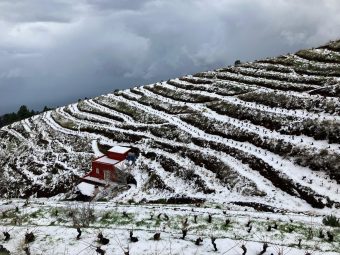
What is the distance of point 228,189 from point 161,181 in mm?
12350

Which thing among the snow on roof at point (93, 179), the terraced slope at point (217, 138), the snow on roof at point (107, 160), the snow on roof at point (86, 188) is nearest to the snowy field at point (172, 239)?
the terraced slope at point (217, 138)

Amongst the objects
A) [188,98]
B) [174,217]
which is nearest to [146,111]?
[188,98]

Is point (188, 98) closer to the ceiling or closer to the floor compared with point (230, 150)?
closer to the ceiling

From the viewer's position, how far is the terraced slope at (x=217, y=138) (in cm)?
4984

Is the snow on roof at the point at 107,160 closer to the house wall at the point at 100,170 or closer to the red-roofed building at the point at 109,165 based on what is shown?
the red-roofed building at the point at 109,165

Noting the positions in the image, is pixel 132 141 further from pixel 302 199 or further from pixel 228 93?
pixel 302 199

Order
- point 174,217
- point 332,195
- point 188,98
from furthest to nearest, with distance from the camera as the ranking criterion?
point 188,98 → point 332,195 → point 174,217

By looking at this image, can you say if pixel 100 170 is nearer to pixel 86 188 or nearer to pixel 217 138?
pixel 86 188

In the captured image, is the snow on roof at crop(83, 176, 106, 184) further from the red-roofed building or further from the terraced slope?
the terraced slope

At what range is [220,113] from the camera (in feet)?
251

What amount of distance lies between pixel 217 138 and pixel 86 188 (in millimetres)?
24964

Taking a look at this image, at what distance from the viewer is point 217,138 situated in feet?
219

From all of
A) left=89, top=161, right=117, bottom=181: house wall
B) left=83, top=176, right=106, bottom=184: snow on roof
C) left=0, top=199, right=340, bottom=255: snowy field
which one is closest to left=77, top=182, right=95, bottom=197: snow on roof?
left=83, top=176, right=106, bottom=184: snow on roof

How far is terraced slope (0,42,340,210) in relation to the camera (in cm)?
4984
